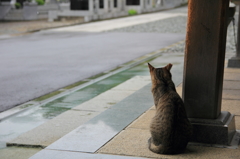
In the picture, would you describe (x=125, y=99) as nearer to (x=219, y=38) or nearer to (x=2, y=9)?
(x=219, y=38)

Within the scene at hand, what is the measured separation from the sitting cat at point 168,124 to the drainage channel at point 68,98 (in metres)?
2.09

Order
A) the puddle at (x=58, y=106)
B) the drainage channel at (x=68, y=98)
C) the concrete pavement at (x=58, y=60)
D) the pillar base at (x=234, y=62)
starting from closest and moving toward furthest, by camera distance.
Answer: the puddle at (x=58, y=106) → the drainage channel at (x=68, y=98) → the concrete pavement at (x=58, y=60) → the pillar base at (x=234, y=62)

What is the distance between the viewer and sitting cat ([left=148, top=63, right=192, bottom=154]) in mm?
4344

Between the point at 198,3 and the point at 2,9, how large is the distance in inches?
1511

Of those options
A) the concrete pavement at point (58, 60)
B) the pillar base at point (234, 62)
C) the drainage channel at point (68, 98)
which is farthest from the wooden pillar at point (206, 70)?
the pillar base at point (234, 62)

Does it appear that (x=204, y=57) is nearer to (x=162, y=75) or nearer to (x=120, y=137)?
(x=162, y=75)

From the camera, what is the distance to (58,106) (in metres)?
7.41

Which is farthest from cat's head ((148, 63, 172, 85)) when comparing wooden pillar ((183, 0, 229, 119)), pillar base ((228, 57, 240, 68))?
pillar base ((228, 57, 240, 68))

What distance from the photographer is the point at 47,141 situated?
5.28 m

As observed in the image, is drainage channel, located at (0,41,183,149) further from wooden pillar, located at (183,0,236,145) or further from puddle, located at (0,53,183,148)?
wooden pillar, located at (183,0,236,145)

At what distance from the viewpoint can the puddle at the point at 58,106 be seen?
19.7ft

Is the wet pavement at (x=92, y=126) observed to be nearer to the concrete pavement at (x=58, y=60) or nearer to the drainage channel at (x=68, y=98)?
the drainage channel at (x=68, y=98)

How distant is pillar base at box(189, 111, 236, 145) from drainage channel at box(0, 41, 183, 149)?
2.47 m

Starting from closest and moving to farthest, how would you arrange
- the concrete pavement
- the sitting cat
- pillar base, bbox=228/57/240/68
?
1. the sitting cat
2. the concrete pavement
3. pillar base, bbox=228/57/240/68
